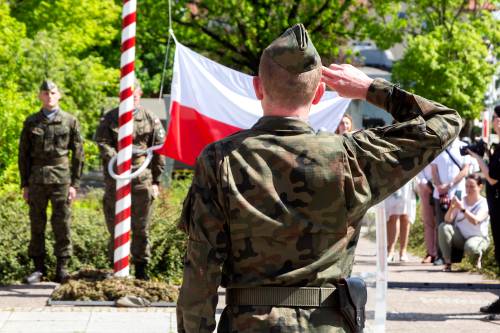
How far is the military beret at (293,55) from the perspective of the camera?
3.48 metres

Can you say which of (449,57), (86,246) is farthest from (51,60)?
(449,57)

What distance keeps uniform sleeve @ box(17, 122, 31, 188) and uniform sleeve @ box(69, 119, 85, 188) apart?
0.46m

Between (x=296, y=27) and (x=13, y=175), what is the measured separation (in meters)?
13.9

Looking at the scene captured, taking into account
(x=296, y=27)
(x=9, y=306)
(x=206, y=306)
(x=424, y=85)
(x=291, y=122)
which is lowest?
(x=9, y=306)

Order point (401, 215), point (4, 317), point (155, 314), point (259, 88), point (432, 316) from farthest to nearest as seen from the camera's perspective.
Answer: point (401, 215) < point (432, 316) < point (155, 314) < point (4, 317) < point (259, 88)

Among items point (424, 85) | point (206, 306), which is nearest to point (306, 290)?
point (206, 306)

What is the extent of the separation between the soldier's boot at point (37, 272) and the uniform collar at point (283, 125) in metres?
8.19

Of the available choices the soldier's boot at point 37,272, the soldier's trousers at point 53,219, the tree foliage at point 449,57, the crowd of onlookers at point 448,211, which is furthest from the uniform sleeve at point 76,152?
the tree foliage at point 449,57

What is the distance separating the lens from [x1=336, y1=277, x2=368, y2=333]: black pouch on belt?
11.4 ft

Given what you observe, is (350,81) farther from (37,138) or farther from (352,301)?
(37,138)

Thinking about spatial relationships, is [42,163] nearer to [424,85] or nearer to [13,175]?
[13,175]

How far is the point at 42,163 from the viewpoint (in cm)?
1117

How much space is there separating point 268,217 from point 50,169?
316 inches

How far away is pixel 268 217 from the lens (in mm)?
3436
